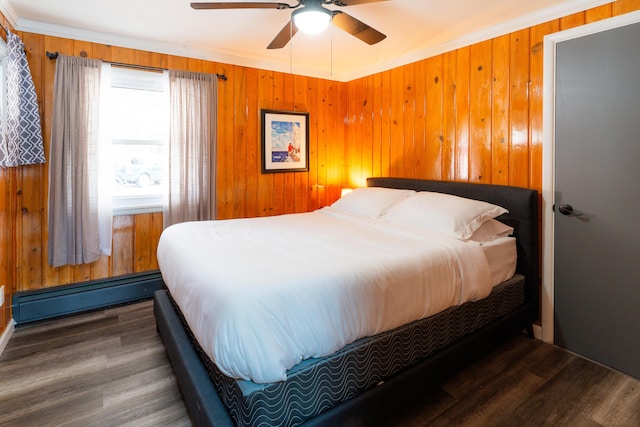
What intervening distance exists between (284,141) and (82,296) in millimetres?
2382

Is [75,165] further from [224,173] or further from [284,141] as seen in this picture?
[284,141]

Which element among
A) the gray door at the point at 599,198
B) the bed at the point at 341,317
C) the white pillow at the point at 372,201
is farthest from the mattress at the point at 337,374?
the white pillow at the point at 372,201

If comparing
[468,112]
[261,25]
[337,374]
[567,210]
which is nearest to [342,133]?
[468,112]

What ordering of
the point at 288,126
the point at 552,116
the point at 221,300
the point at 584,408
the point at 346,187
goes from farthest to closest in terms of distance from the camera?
the point at 346,187 → the point at 288,126 → the point at 552,116 → the point at 584,408 → the point at 221,300

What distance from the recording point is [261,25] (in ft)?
9.26

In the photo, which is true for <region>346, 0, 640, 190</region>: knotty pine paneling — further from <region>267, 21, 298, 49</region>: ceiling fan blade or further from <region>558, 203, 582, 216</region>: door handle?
<region>267, 21, 298, 49</region>: ceiling fan blade

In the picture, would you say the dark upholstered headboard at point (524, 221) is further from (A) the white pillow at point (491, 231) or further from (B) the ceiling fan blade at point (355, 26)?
(B) the ceiling fan blade at point (355, 26)

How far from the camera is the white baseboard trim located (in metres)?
2.42

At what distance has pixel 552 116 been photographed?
244 centimetres

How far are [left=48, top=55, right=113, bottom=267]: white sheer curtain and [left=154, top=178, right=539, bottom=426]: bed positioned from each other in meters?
1.01

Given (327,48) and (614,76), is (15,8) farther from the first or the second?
(614,76)

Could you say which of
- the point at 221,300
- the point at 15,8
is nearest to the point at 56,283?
the point at 15,8

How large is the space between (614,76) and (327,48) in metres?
2.24

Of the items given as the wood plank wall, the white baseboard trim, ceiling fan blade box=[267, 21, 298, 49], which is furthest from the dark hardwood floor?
ceiling fan blade box=[267, 21, 298, 49]
